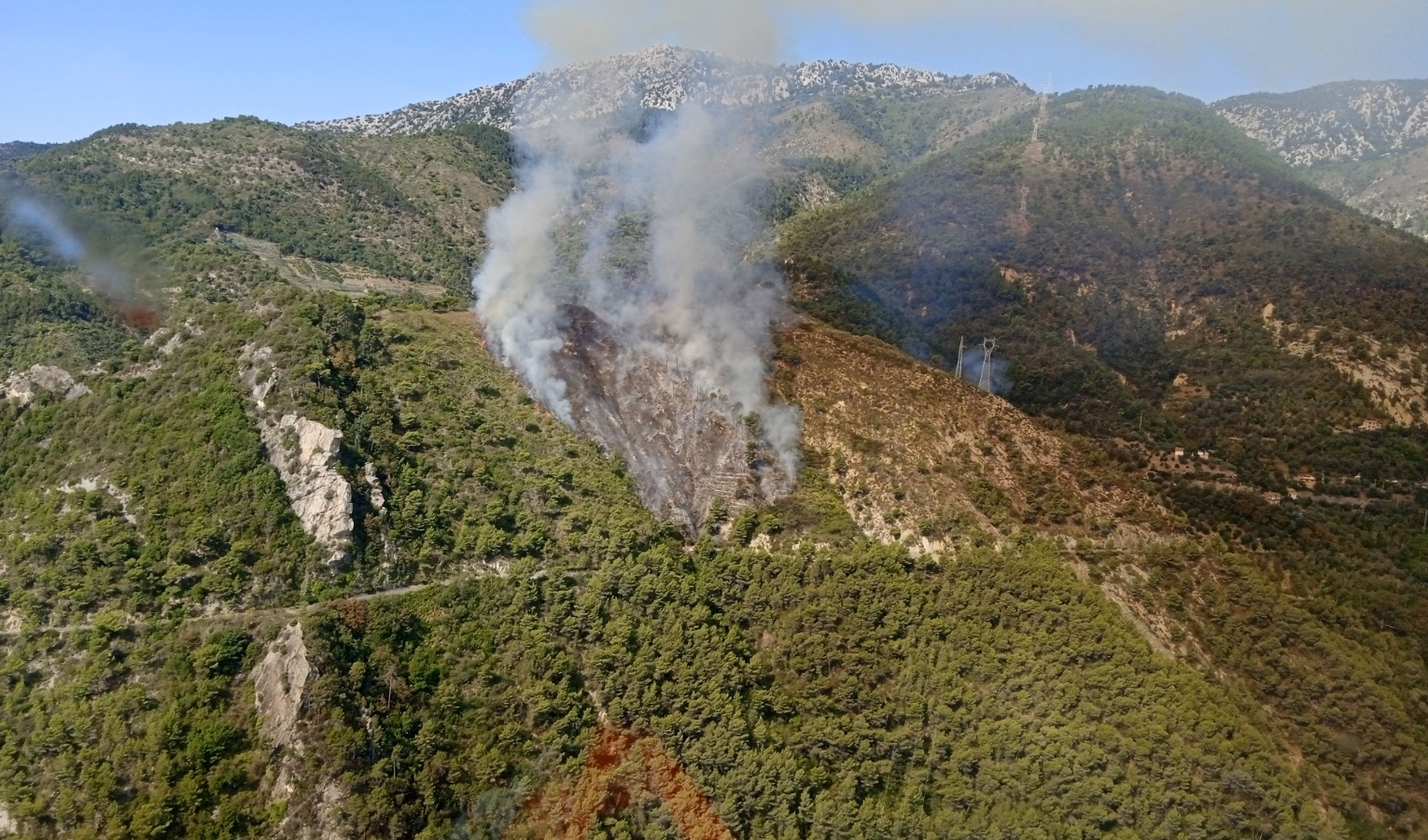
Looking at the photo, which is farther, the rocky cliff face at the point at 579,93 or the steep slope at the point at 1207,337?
the rocky cliff face at the point at 579,93

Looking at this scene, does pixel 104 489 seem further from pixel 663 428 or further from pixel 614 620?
pixel 663 428

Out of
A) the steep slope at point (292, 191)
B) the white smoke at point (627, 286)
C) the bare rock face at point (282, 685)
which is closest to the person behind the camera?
the bare rock face at point (282, 685)

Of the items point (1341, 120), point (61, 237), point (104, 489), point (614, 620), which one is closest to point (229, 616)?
point (104, 489)

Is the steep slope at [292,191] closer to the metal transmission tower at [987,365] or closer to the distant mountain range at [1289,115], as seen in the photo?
the distant mountain range at [1289,115]

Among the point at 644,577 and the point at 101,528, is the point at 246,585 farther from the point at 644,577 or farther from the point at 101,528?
the point at 644,577

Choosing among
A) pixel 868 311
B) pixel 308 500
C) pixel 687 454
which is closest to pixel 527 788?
pixel 308 500

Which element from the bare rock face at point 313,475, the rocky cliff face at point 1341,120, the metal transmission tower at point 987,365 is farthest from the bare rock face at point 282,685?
the rocky cliff face at point 1341,120

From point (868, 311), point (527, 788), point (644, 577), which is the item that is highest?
point (868, 311)
